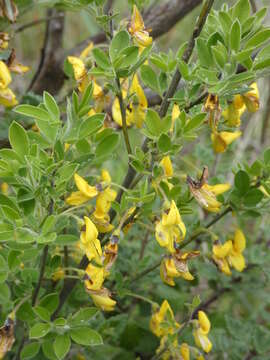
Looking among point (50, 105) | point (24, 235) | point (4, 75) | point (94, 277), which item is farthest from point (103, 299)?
point (4, 75)

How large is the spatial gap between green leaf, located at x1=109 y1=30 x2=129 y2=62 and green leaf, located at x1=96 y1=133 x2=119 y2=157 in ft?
0.35

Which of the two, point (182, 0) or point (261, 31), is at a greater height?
point (261, 31)

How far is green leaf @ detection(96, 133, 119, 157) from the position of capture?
75 cm

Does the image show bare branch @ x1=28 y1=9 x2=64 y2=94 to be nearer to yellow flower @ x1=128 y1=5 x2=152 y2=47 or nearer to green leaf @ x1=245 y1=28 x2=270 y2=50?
yellow flower @ x1=128 y1=5 x2=152 y2=47

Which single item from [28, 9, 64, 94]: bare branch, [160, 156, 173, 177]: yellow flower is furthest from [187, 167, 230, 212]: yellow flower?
[28, 9, 64, 94]: bare branch

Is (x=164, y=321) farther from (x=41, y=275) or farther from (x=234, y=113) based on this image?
(x=234, y=113)

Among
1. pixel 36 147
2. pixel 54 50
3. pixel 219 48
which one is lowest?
pixel 54 50

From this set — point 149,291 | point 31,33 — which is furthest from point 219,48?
point 31,33

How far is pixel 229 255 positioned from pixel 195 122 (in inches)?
11.3

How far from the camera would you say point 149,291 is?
1.19 metres

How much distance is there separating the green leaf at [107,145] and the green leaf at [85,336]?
249 millimetres

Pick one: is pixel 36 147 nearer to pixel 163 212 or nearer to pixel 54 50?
pixel 163 212

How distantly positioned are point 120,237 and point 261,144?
1.32 metres

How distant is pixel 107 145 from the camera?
75 cm
